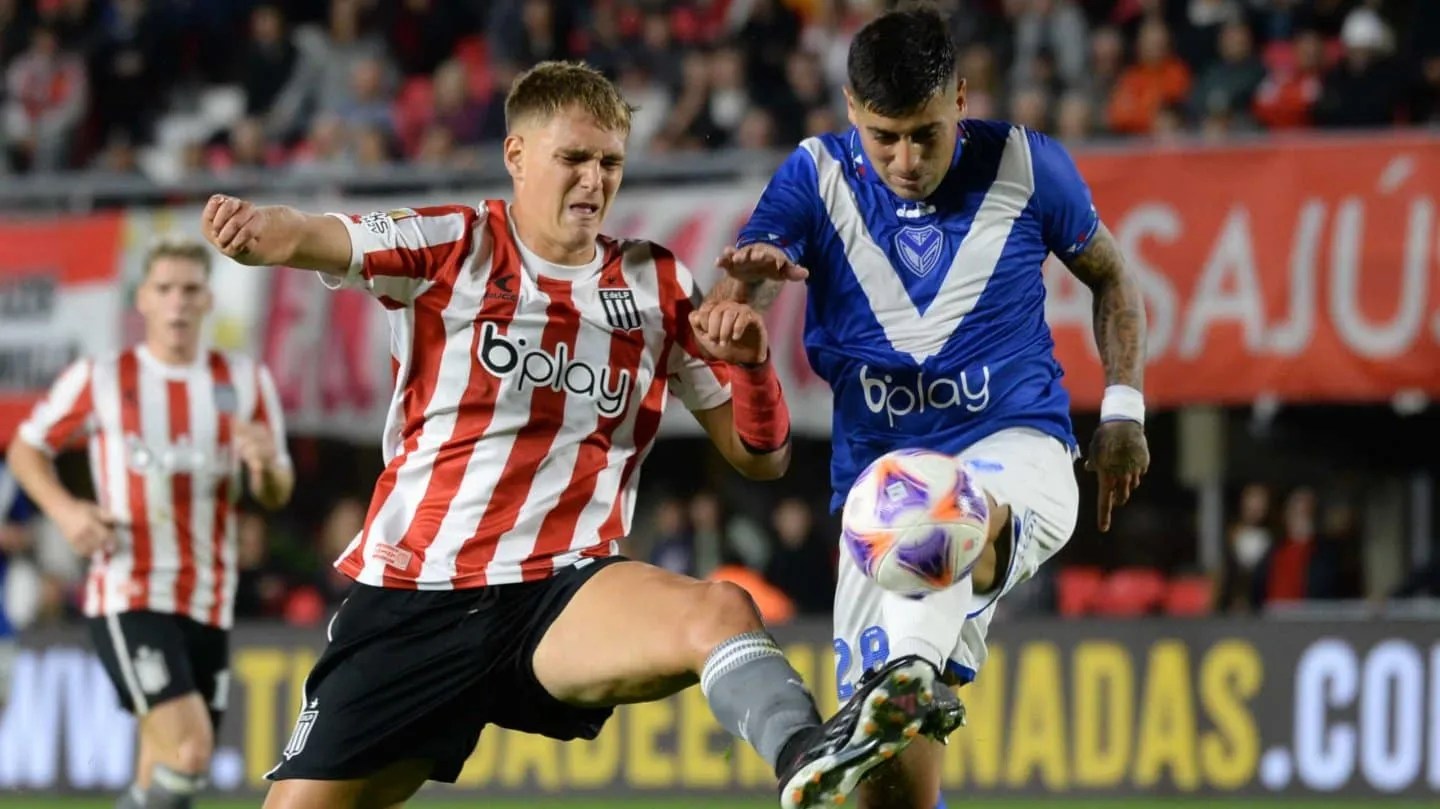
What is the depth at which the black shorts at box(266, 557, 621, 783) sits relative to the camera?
208 inches

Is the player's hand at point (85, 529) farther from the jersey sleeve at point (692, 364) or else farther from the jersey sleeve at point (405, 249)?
the jersey sleeve at point (692, 364)

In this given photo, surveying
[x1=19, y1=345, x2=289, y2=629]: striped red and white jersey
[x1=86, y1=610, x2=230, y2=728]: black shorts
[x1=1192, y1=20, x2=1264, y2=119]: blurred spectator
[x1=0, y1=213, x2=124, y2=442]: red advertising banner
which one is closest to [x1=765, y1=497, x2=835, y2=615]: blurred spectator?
[x1=1192, y1=20, x2=1264, y2=119]: blurred spectator

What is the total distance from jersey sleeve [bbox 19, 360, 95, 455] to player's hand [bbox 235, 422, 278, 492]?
0.81 m

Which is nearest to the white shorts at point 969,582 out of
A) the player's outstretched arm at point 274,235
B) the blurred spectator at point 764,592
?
the player's outstretched arm at point 274,235

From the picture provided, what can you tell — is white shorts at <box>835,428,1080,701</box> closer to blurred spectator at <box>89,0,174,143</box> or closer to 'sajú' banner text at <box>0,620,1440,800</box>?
'sajú' banner text at <box>0,620,1440,800</box>

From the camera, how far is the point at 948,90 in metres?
5.42

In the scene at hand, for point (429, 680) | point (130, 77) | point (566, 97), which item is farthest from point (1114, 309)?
point (130, 77)

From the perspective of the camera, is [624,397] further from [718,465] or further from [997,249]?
[718,465]

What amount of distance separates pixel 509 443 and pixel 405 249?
1.72 feet

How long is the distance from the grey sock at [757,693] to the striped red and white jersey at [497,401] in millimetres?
714

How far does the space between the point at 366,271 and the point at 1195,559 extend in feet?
30.7

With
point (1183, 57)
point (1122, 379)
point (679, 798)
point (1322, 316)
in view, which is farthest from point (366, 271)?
point (1183, 57)

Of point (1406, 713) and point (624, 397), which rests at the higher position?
point (624, 397)

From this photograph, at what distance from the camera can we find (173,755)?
805cm
